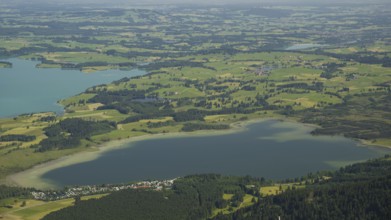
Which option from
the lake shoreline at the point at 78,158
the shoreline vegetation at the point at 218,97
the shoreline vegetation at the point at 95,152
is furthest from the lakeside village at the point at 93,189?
the shoreline vegetation at the point at 218,97

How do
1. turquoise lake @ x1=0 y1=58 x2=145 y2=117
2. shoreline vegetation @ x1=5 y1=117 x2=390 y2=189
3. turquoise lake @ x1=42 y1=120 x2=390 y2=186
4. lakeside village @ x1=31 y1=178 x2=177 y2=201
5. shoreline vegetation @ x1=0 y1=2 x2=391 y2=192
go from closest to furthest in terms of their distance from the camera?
lakeside village @ x1=31 y1=178 x2=177 y2=201 → shoreline vegetation @ x1=5 y1=117 x2=390 y2=189 → turquoise lake @ x1=42 y1=120 x2=390 y2=186 → shoreline vegetation @ x1=0 y1=2 x2=391 y2=192 → turquoise lake @ x1=0 y1=58 x2=145 y2=117

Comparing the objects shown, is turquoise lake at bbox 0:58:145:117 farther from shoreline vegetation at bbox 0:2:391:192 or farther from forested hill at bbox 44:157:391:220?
forested hill at bbox 44:157:391:220

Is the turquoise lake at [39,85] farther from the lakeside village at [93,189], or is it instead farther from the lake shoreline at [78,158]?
the lakeside village at [93,189]

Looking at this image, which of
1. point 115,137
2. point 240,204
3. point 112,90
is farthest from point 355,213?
point 112,90

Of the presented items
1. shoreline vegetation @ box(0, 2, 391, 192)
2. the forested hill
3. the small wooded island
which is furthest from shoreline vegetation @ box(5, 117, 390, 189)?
the forested hill

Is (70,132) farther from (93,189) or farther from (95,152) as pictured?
(93,189)

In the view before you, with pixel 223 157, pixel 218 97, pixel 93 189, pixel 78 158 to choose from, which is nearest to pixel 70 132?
pixel 78 158

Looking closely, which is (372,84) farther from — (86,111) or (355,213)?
(355,213)
